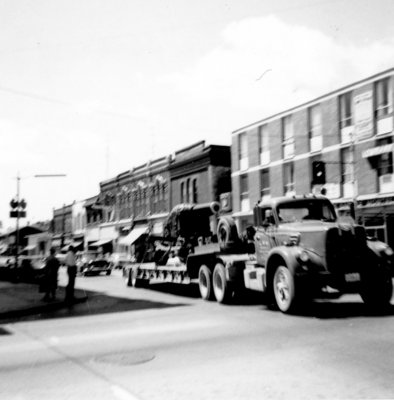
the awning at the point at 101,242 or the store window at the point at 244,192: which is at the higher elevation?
the store window at the point at 244,192

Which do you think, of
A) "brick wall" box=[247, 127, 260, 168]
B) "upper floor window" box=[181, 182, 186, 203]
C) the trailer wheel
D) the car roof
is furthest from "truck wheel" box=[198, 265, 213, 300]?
"upper floor window" box=[181, 182, 186, 203]

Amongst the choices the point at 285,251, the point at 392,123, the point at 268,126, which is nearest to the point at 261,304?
the point at 285,251

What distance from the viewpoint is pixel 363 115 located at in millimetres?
→ 25391

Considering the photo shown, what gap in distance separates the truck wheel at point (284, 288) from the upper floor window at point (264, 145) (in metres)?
21.9

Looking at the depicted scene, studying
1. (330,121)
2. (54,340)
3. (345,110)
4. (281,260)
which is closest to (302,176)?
(330,121)

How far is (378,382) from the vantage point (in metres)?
5.19

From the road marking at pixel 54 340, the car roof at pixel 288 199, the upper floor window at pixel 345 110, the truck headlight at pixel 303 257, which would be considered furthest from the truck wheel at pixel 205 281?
the upper floor window at pixel 345 110

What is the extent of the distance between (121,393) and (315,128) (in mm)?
25516

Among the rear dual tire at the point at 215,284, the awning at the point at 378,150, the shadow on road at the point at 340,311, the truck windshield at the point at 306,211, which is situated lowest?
the shadow on road at the point at 340,311

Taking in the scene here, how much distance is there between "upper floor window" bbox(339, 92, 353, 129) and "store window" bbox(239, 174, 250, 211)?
355 inches

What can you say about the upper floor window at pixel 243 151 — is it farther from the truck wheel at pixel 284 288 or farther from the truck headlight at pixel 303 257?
the truck headlight at pixel 303 257

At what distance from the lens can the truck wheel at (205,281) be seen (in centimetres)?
1330

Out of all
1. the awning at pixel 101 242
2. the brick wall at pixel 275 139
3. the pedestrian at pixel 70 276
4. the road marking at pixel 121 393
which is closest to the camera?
the road marking at pixel 121 393

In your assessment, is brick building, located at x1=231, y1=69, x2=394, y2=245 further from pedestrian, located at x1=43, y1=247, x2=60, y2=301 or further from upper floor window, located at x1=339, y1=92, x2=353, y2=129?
pedestrian, located at x1=43, y1=247, x2=60, y2=301
